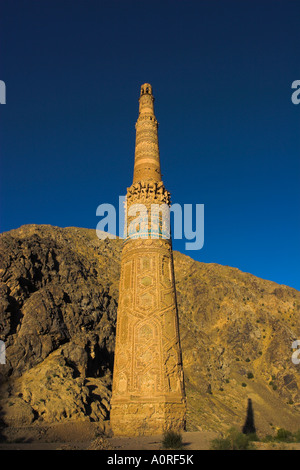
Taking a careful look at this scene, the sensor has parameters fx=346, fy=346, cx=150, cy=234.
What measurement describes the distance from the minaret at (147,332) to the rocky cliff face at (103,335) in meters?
11.5

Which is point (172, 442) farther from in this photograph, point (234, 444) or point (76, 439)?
point (76, 439)

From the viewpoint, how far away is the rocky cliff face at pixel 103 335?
87.9 feet

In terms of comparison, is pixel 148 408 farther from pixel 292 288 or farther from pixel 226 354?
pixel 292 288

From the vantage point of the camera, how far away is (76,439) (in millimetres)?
18297

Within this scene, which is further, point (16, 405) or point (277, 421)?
point (277, 421)

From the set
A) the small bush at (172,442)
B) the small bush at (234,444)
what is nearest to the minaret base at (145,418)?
the small bush at (172,442)

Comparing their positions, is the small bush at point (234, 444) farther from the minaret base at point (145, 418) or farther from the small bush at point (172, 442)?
the minaret base at point (145, 418)

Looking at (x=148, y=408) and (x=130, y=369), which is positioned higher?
(x=130, y=369)

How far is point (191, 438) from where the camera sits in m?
10.8

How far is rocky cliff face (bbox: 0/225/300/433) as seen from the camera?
26.8 meters

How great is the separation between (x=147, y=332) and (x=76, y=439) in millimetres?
9814

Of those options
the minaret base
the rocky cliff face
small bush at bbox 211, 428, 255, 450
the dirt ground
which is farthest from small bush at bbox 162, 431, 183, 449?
the rocky cliff face

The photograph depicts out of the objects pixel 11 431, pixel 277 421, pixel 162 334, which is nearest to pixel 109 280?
pixel 277 421
